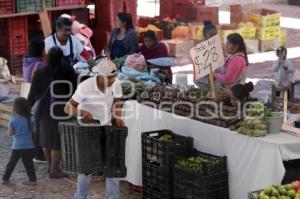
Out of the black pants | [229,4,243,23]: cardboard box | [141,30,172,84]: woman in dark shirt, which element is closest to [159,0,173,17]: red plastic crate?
[229,4,243,23]: cardboard box

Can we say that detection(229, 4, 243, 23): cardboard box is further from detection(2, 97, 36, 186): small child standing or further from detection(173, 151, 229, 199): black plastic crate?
detection(173, 151, 229, 199): black plastic crate

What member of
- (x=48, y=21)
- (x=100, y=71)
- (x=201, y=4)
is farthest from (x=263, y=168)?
(x=201, y=4)

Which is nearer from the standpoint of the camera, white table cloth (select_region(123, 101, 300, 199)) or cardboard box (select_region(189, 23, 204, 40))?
white table cloth (select_region(123, 101, 300, 199))

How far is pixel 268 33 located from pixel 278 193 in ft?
37.5

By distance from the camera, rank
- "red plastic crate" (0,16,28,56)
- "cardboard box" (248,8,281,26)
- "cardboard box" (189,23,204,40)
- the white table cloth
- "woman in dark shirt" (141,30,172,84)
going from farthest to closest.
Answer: "cardboard box" (248,8,281,26), "cardboard box" (189,23,204,40), "red plastic crate" (0,16,28,56), "woman in dark shirt" (141,30,172,84), the white table cloth

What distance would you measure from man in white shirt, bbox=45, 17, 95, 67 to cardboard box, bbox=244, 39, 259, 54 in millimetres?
7524

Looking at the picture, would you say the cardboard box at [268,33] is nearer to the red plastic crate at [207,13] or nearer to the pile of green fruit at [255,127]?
the red plastic crate at [207,13]

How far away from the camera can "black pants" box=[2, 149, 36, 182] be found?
27.5 feet

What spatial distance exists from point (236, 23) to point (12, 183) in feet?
33.2

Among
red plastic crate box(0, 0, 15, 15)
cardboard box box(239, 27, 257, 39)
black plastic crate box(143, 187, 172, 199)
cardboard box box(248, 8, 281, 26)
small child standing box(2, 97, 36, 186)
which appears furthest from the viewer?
cardboard box box(248, 8, 281, 26)

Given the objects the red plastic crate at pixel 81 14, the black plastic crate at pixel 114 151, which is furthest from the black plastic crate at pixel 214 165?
the red plastic crate at pixel 81 14

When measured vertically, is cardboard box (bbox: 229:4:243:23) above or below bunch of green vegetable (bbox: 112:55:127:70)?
above

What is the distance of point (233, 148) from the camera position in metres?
6.96

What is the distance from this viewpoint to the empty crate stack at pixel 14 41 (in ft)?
46.5
